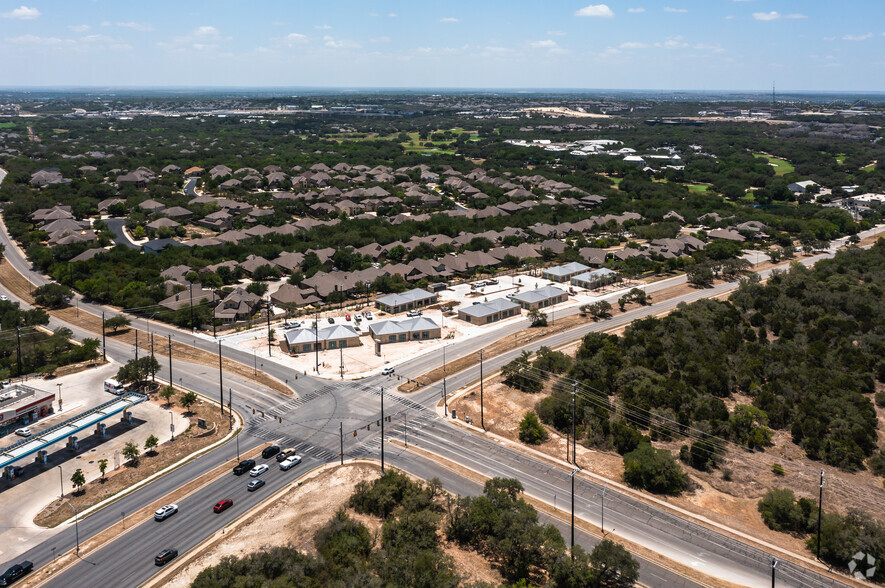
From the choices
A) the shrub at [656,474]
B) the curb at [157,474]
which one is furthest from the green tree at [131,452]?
the shrub at [656,474]

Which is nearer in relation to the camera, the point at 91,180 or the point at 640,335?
the point at 640,335

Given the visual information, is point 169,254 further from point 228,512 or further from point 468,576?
point 468,576

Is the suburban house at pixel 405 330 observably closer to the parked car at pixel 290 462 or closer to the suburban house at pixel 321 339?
the suburban house at pixel 321 339

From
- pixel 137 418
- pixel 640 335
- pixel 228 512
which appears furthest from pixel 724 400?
pixel 137 418

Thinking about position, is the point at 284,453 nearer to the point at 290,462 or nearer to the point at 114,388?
the point at 290,462

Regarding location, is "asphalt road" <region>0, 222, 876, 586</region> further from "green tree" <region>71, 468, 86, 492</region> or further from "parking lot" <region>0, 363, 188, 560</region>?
"parking lot" <region>0, 363, 188, 560</region>

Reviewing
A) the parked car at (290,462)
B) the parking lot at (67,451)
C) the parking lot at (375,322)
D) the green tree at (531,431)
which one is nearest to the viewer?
the parking lot at (67,451)
